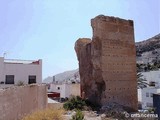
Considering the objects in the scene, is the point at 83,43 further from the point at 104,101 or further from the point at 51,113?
the point at 51,113

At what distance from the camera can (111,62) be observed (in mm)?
18125

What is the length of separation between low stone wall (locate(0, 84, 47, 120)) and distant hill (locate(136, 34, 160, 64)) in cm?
6652

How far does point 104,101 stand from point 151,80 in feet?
99.9

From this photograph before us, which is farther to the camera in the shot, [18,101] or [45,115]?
[45,115]

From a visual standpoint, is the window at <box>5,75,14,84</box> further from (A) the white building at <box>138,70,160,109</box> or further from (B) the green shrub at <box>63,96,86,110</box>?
(A) the white building at <box>138,70,160,109</box>

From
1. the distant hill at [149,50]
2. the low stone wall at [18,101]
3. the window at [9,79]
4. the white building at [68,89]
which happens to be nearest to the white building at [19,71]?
the window at [9,79]

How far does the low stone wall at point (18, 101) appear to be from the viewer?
26.8 ft

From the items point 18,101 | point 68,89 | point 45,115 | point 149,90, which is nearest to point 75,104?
point 45,115

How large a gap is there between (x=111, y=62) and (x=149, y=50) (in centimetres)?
6765

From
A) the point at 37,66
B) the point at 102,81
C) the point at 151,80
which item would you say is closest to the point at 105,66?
the point at 102,81

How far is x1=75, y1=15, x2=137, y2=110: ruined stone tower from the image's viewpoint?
1792 cm

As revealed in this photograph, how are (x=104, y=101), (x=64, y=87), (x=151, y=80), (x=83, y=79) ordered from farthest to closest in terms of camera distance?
1. (x=151, y=80)
2. (x=64, y=87)
3. (x=83, y=79)
4. (x=104, y=101)

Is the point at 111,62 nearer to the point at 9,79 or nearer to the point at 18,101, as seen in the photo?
the point at 18,101

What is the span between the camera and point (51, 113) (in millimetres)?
9891
